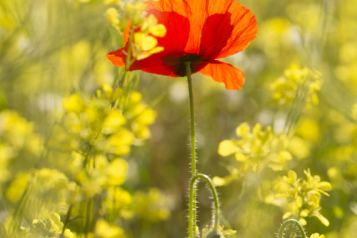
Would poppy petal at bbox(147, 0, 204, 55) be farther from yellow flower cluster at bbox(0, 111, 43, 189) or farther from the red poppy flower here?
yellow flower cluster at bbox(0, 111, 43, 189)

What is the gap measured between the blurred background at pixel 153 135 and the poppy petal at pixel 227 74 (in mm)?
78

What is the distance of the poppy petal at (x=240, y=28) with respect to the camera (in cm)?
74

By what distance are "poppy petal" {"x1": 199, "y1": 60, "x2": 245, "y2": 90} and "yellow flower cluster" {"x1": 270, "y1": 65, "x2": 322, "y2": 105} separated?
182 millimetres

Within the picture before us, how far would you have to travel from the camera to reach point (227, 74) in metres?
0.86

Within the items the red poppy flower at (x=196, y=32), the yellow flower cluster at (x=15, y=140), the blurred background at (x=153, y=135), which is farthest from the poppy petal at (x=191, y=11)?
the yellow flower cluster at (x=15, y=140)

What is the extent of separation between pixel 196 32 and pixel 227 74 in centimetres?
14

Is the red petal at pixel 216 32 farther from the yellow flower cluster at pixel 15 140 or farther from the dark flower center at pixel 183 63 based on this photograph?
the yellow flower cluster at pixel 15 140

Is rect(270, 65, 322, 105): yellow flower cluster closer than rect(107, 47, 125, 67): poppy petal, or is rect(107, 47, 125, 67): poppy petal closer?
rect(107, 47, 125, 67): poppy petal

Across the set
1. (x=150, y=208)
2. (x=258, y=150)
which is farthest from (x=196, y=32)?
(x=150, y=208)

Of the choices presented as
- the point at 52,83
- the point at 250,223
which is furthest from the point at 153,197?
the point at 52,83

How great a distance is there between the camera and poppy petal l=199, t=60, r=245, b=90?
0.82 m

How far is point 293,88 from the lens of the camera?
1.02 meters

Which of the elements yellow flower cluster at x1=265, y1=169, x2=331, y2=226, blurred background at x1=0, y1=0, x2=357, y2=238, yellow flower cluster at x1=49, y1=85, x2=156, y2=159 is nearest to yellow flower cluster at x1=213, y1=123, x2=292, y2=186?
blurred background at x1=0, y1=0, x2=357, y2=238

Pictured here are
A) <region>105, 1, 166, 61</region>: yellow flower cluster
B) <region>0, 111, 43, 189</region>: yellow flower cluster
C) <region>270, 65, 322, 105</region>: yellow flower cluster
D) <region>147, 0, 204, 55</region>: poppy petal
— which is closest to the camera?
<region>105, 1, 166, 61</region>: yellow flower cluster
